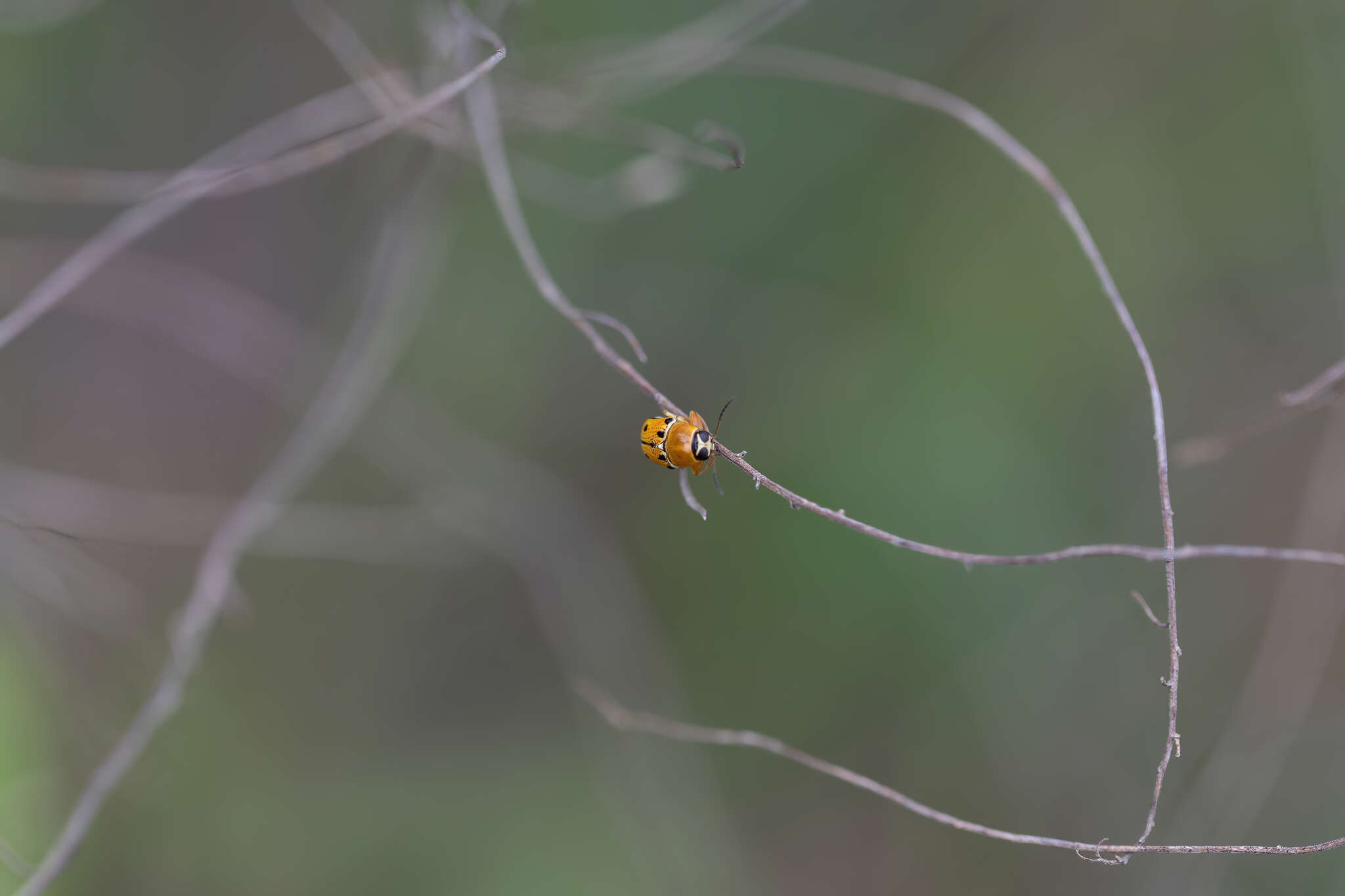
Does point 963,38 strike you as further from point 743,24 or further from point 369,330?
point 369,330

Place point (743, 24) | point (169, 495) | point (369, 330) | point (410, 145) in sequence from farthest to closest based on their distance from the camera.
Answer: point (169, 495) < point (369, 330) < point (410, 145) < point (743, 24)

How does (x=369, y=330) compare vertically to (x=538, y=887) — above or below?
above

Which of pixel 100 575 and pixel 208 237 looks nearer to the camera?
pixel 100 575

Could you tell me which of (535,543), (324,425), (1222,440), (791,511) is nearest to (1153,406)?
(1222,440)

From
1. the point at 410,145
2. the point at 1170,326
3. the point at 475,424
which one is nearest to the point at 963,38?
the point at 1170,326

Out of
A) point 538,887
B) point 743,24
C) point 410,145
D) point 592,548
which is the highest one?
point 410,145

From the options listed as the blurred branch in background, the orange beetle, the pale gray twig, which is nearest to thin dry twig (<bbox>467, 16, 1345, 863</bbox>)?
the orange beetle

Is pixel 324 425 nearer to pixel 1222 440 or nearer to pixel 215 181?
pixel 215 181

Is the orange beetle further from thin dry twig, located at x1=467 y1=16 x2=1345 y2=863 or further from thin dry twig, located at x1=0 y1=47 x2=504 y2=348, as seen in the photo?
thin dry twig, located at x1=0 y1=47 x2=504 y2=348
